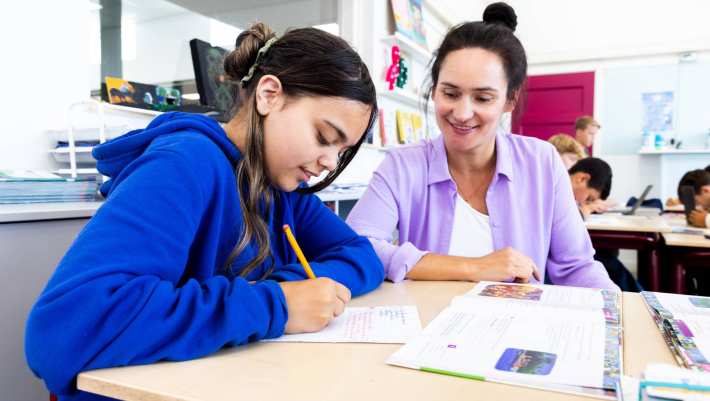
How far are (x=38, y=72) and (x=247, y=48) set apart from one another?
3.68 ft

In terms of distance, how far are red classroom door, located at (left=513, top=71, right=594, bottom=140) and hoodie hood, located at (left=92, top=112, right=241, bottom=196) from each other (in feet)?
16.6

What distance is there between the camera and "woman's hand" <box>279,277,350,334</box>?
67 centimetres

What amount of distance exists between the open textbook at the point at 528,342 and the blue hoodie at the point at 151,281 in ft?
0.68

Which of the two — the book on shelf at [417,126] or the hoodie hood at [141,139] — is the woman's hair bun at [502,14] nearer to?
the hoodie hood at [141,139]

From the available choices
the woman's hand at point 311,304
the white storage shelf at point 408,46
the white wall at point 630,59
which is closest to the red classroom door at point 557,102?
the white wall at point 630,59

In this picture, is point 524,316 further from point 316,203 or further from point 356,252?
Result: point 316,203

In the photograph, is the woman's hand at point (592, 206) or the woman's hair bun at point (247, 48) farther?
the woman's hand at point (592, 206)

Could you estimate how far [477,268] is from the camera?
41.2 inches

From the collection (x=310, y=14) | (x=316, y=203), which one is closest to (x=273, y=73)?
(x=316, y=203)

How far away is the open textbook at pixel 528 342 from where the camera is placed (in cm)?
53

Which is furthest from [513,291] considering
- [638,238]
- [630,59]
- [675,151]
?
[630,59]

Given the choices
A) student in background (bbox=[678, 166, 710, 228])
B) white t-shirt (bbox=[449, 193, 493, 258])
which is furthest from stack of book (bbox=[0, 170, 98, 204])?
student in background (bbox=[678, 166, 710, 228])

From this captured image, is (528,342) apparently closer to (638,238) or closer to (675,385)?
(675,385)

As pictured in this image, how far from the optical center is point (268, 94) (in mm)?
877
